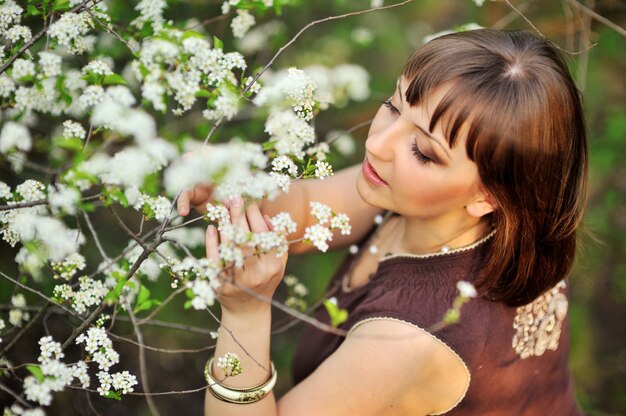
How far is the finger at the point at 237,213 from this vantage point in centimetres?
128

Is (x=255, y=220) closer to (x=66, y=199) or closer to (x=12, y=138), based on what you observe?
(x=66, y=199)

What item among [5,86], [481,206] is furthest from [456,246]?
[5,86]

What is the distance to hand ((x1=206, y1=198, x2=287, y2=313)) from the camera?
127cm

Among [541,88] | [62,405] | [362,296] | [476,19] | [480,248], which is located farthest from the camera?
[476,19]

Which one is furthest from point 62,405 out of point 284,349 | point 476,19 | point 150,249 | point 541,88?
point 476,19

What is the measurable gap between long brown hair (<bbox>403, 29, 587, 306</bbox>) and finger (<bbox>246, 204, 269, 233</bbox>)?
458 mm

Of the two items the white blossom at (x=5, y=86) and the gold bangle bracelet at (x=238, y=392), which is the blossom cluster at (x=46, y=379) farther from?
the white blossom at (x=5, y=86)

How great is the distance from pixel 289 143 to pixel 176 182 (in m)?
0.32

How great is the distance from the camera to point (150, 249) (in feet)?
4.02

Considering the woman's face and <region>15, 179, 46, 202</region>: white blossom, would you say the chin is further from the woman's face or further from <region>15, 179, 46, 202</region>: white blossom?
<region>15, 179, 46, 202</region>: white blossom

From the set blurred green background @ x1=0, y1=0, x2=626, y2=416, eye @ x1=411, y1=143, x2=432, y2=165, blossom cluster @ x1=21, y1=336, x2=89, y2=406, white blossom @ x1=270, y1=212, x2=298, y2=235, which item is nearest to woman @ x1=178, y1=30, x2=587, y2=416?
eye @ x1=411, y1=143, x2=432, y2=165

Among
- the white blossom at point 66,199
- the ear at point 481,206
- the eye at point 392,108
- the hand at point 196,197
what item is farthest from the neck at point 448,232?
the white blossom at point 66,199

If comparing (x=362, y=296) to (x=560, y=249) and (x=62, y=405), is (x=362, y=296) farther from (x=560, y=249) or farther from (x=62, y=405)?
(x=62, y=405)

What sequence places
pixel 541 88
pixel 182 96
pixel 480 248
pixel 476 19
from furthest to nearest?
1. pixel 476 19
2. pixel 480 248
3. pixel 541 88
4. pixel 182 96
